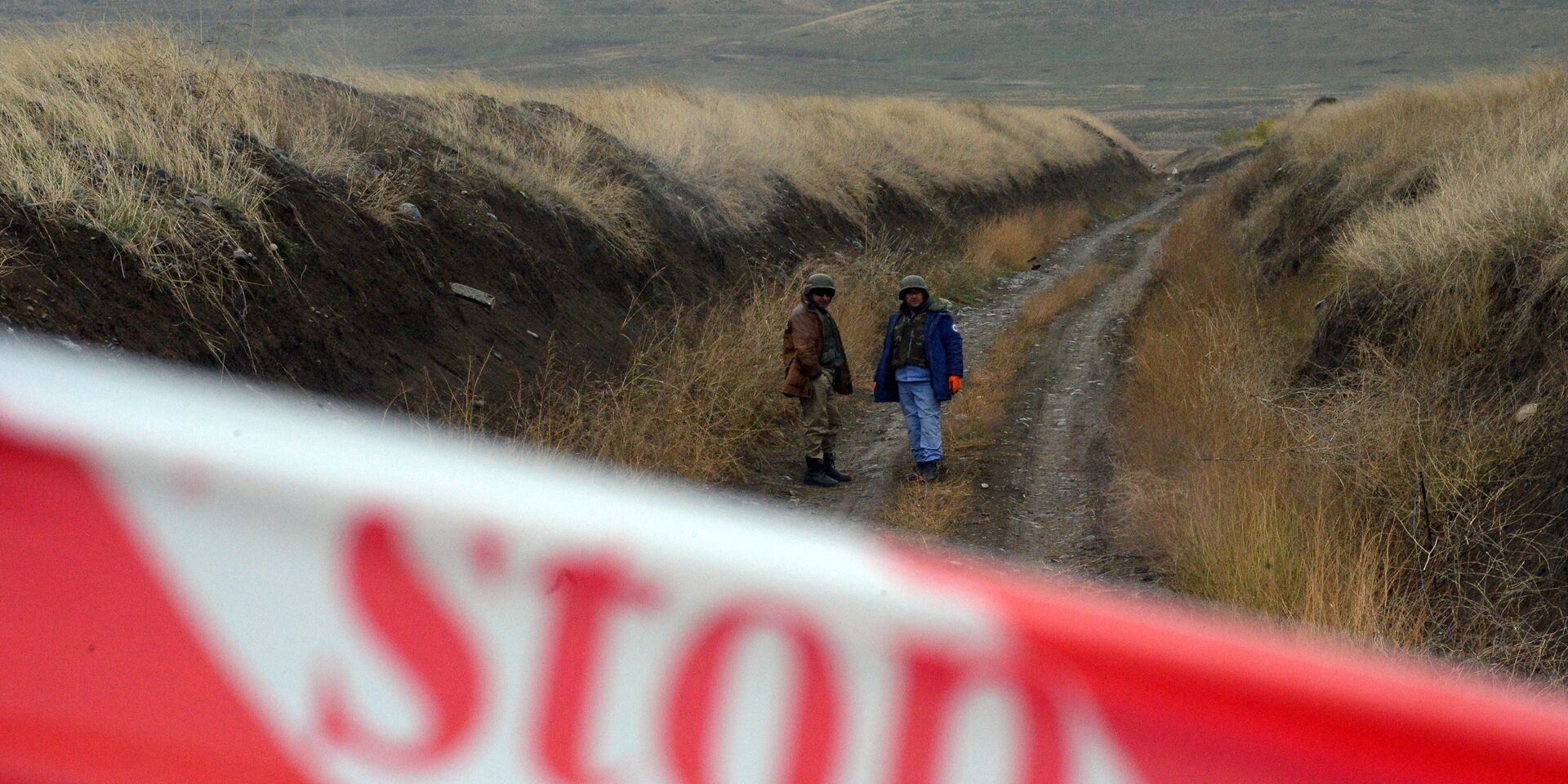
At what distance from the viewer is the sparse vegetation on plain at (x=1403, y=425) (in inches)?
182

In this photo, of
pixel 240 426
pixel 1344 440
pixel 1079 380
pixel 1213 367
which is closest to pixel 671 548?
pixel 240 426

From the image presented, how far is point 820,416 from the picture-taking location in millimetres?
8320

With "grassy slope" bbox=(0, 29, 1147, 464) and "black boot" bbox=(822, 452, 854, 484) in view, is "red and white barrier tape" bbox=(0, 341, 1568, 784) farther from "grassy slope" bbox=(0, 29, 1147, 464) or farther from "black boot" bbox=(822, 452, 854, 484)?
"black boot" bbox=(822, 452, 854, 484)

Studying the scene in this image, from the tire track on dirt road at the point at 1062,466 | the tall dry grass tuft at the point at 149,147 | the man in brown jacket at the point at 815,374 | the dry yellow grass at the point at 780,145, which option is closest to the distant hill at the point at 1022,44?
the dry yellow grass at the point at 780,145

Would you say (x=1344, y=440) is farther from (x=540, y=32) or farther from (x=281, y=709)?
(x=540, y=32)

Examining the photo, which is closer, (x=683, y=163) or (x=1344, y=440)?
(x=1344, y=440)

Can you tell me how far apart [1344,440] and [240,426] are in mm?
5604

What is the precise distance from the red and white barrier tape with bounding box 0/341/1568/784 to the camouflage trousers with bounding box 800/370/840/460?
6.71m

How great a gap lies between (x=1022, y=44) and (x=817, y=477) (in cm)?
12250

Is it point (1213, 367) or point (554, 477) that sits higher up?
point (554, 477)

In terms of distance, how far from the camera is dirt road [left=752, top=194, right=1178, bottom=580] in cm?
681

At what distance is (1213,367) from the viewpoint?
8547mm

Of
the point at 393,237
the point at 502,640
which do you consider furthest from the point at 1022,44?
the point at 502,640

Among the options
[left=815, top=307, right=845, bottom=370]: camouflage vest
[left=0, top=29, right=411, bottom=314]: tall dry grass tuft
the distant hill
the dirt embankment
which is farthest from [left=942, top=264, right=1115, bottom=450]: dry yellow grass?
the distant hill
